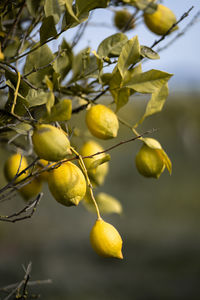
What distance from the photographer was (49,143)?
1.16ft

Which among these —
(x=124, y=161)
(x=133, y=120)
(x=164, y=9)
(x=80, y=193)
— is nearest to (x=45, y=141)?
(x=80, y=193)

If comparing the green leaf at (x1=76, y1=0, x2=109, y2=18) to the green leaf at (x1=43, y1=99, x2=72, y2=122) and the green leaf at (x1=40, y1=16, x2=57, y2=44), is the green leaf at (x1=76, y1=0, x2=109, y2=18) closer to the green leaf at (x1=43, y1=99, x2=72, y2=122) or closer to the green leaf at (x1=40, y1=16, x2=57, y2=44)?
the green leaf at (x1=40, y1=16, x2=57, y2=44)

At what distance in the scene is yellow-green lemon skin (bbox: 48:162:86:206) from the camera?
1.36 feet

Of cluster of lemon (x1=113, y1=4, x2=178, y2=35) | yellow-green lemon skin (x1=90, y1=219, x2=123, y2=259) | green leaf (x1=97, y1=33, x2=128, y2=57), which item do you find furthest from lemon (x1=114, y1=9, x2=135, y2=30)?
yellow-green lemon skin (x1=90, y1=219, x2=123, y2=259)

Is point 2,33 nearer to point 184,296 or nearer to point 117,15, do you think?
point 117,15

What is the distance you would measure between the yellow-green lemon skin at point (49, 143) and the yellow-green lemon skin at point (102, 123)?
0.10 m

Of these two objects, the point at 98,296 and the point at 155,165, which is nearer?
the point at 155,165

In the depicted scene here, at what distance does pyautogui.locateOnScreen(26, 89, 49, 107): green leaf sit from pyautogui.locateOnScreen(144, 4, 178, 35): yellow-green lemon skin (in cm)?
24

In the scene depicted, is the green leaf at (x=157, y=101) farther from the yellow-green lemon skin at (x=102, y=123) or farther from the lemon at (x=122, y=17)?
the lemon at (x=122, y=17)

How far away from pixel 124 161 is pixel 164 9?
701 cm

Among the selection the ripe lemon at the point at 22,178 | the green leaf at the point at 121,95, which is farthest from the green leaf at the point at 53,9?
the ripe lemon at the point at 22,178

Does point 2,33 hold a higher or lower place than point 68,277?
higher

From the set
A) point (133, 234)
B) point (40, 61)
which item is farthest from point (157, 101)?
point (133, 234)

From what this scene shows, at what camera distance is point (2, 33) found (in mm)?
542
